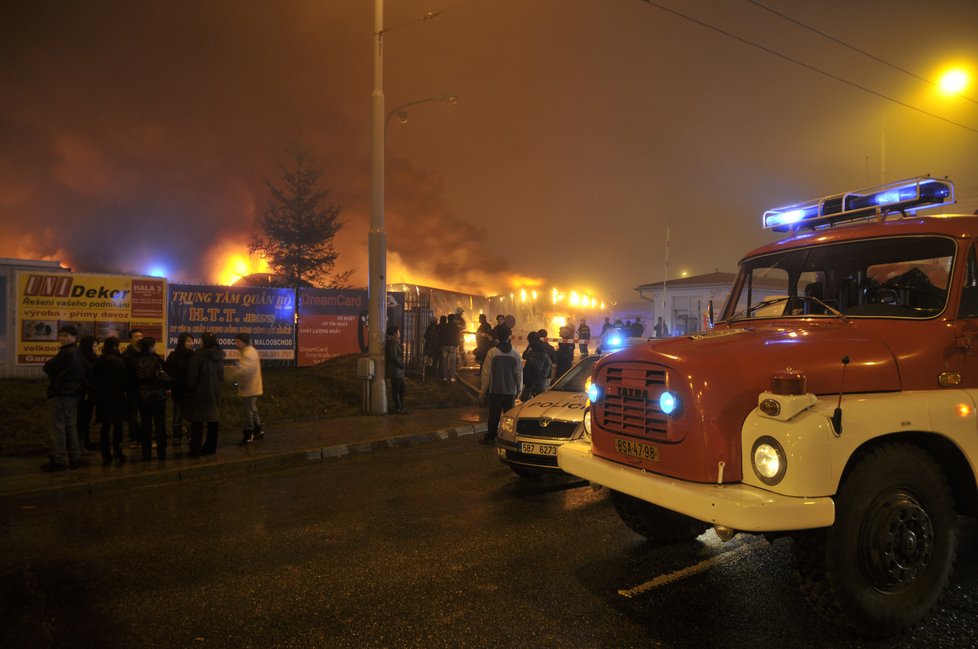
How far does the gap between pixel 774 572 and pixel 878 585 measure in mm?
1050

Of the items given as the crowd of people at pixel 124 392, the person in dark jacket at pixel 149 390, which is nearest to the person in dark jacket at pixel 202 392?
the crowd of people at pixel 124 392

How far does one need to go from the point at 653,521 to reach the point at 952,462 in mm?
2041

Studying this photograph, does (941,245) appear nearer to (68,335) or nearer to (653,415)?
(653,415)

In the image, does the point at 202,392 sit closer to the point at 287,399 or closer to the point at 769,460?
the point at 287,399

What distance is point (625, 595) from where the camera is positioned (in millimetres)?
4113

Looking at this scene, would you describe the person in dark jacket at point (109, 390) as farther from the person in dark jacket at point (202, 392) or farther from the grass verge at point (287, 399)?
the grass verge at point (287, 399)

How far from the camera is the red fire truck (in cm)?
330

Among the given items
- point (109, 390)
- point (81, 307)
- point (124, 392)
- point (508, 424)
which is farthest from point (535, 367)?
point (81, 307)

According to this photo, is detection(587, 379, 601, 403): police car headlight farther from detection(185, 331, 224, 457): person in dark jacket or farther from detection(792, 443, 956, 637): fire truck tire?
detection(185, 331, 224, 457): person in dark jacket

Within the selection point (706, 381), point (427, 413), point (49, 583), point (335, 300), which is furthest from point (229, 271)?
point (706, 381)

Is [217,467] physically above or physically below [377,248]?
below

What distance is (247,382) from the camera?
9.52 meters

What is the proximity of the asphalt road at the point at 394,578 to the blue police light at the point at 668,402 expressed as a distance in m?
1.30

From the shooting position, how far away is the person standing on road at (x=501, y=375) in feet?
30.5
